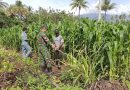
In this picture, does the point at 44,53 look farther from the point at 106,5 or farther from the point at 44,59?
the point at 106,5

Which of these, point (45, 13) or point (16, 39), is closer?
point (16, 39)

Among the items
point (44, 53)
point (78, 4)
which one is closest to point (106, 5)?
point (78, 4)

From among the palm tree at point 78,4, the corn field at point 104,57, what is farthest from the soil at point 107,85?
the palm tree at point 78,4

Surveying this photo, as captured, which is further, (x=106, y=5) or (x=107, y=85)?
(x=106, y=5)

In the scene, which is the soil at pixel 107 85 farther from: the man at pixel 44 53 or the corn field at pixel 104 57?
the man at pixel 44 53

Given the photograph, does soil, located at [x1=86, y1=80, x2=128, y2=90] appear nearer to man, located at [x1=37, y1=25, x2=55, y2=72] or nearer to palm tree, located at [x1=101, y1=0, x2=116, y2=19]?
man, located at [x1=37, y1=25, x2=55, y2=72]

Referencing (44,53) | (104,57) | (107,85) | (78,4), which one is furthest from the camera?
(78,4)

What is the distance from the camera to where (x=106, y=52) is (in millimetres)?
8742

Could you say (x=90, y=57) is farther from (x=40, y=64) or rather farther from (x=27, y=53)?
(x=27, y=53)

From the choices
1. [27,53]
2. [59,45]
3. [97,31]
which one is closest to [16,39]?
[27,53]

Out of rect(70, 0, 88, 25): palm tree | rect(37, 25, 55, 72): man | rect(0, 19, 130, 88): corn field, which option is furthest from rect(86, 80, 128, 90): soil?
rect(70, 0, 88, 25): palm tree

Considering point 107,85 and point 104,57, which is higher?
point 104,57

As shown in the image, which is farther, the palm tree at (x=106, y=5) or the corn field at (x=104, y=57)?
the palm tree at (x=106, y=5)

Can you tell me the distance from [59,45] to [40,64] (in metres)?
1.52
